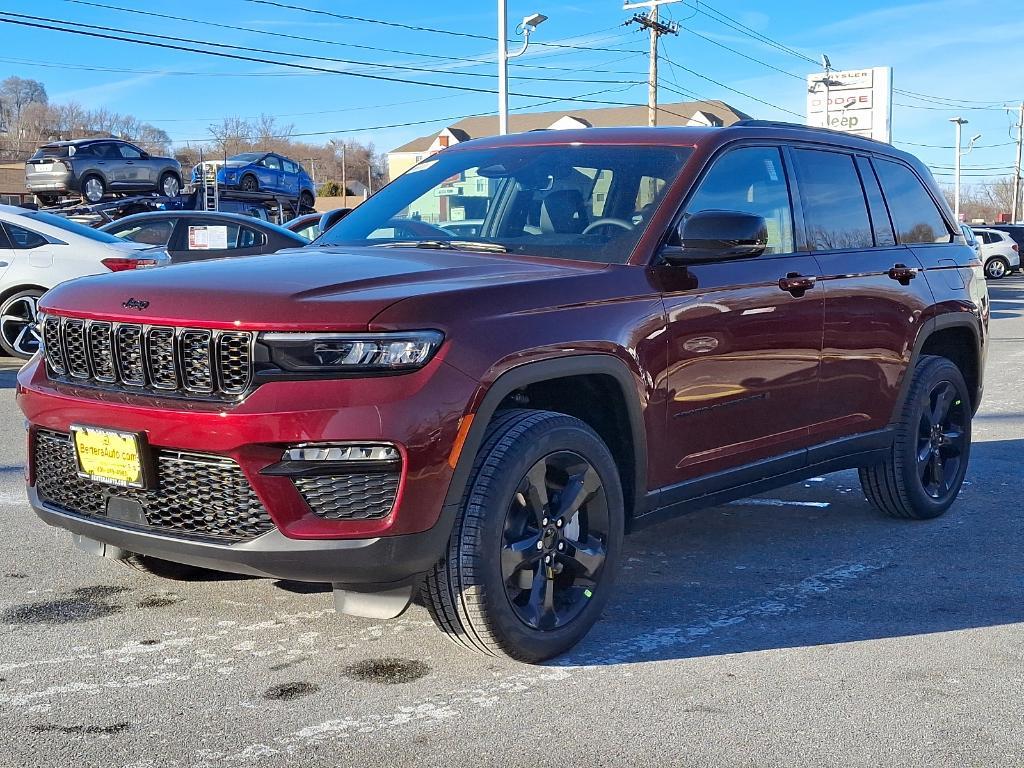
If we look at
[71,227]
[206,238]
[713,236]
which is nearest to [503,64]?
[206,238]

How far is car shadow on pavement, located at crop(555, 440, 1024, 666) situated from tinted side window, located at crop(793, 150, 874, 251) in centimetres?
144

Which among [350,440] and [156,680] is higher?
[350,440]

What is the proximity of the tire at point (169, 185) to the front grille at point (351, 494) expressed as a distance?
29.1 m

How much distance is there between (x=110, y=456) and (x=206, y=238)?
1155 cm

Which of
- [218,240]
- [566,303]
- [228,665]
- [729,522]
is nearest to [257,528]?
[228,665]

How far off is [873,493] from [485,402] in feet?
10.8

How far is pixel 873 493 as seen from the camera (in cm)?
619

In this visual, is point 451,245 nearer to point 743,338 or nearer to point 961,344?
point 743,338

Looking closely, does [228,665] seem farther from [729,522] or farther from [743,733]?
[729,522]

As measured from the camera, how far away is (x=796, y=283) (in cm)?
504

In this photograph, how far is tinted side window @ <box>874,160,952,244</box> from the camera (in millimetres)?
6141

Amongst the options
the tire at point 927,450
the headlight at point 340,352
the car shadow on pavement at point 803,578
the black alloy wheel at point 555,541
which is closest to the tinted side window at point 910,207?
the tire at point 927,450

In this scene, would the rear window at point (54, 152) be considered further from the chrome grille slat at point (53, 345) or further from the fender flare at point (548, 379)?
the fender flare at point (548, 379)

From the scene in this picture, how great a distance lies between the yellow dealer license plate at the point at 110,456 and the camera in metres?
3.61
